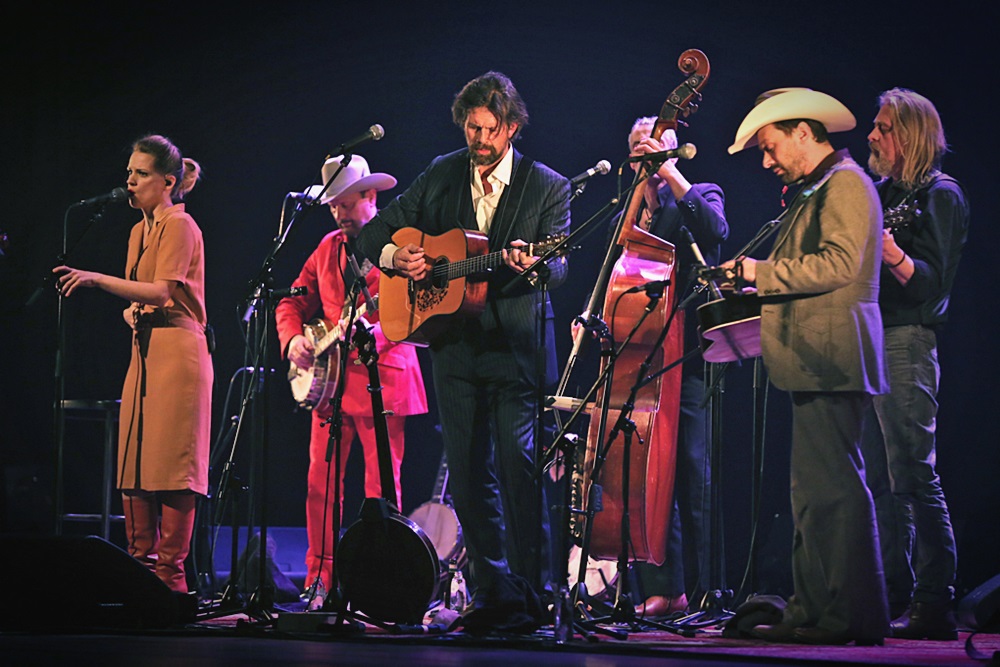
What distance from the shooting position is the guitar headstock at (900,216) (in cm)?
420

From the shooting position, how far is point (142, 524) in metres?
4.89

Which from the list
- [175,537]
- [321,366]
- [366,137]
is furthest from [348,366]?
[366,137]

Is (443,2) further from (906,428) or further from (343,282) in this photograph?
(906,428)

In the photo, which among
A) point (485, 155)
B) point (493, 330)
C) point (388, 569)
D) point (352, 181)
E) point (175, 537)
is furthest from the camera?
point (352, 181)

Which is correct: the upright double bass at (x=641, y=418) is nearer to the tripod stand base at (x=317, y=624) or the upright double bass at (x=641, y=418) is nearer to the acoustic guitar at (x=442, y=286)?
the acoustic guitar at (x=442, y=286)

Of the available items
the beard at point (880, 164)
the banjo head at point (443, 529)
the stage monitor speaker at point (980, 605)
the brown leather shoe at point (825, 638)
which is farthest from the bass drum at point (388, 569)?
the beard at point (880, 164)

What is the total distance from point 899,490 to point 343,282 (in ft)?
9.93

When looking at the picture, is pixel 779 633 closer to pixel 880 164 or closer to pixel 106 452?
pixel 880 164

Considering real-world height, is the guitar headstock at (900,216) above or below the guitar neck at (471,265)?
above

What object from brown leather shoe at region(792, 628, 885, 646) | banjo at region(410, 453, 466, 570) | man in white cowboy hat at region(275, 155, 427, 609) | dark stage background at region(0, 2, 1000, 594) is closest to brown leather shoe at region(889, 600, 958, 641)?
brown leather shoe at region(792, 628, 885, 646)

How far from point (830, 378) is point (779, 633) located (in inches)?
32.6

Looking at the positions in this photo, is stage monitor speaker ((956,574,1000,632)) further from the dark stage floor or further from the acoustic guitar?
the acoustic guitar

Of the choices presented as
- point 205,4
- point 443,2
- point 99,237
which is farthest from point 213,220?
point 443,2

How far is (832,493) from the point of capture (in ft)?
11.4
